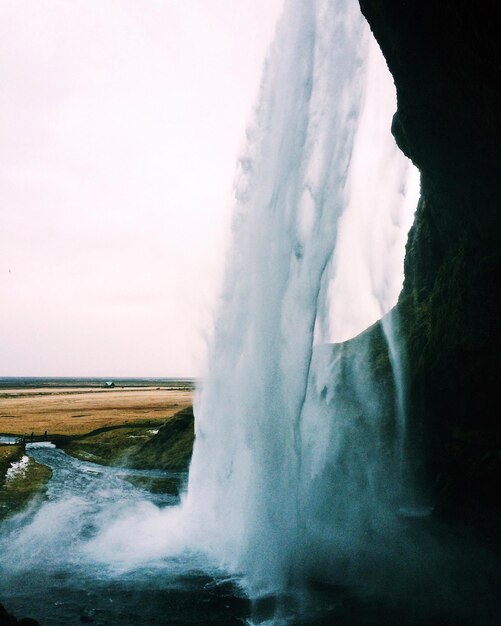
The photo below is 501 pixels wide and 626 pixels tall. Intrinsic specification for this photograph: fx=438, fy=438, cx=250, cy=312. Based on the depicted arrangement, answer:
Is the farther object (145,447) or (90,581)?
(145,447)

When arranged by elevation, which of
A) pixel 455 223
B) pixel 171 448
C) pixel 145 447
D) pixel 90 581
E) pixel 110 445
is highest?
pixel 455 223

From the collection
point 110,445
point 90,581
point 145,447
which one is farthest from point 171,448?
point 90,581

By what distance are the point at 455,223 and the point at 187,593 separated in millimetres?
22896

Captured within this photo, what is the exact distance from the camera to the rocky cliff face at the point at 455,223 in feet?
53.3

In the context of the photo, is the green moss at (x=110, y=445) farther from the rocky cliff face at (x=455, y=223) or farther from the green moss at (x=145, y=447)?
the rocky cliff face at (x=455, y=223)

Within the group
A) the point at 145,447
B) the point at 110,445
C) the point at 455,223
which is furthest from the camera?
the point at 110,445

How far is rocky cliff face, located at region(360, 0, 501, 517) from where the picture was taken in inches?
639

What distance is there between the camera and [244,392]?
23.9m

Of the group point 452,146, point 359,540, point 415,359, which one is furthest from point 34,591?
point 452,146

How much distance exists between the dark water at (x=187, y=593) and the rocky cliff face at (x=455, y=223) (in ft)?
15.6

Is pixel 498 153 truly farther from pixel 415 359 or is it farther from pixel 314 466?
pixel 314 466

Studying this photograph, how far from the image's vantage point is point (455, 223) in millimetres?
25094

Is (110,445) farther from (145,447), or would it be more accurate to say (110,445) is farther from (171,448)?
(171,448)

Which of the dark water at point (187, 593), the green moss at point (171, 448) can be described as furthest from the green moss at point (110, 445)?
the dark water at point (187, 593)
